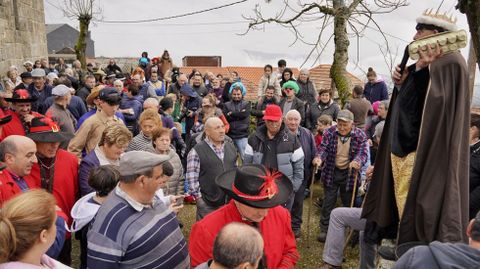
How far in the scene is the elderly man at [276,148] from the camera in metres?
4.81

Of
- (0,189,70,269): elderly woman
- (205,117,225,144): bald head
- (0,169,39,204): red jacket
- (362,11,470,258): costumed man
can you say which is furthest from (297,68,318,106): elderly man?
(0,189,70,269): elderly woman

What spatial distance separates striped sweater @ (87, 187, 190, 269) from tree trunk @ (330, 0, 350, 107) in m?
7.59

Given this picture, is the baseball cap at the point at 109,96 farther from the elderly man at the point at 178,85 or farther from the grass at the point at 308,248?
the elderly man at the point at 178,85

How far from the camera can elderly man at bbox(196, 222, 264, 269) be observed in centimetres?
183

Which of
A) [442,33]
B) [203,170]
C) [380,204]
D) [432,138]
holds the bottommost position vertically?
[203,170]

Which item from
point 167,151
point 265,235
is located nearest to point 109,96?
point 167,151

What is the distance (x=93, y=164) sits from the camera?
11.9ft

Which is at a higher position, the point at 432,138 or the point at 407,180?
the point at 432,138

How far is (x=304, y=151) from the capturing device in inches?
205

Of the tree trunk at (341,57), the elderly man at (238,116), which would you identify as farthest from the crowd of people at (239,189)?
the tree trunk at (341,57)

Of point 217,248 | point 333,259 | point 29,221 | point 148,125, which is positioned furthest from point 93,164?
point 333,259

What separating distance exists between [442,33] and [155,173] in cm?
204

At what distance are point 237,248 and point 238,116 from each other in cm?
523

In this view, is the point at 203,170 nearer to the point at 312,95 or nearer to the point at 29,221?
the point at 29,221
